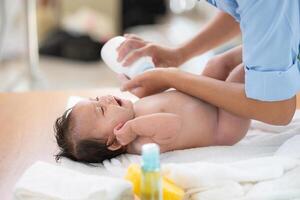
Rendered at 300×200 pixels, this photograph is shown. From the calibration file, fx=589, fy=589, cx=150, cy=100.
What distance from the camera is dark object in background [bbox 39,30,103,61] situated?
3639 millimetres

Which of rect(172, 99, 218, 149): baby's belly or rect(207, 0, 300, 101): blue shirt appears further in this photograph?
rect(172, 99, 218, 149): baby's belly

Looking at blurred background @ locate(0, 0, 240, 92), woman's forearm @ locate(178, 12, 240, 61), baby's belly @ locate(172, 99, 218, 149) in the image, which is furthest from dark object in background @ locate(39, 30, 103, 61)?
baby's belly @ locate(172, 99, 218, 149)

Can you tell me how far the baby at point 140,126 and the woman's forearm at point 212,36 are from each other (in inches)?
9.2

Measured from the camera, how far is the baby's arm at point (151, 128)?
4.12 ft

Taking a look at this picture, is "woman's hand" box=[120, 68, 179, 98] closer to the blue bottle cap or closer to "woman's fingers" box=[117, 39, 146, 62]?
"woman's fingers" box=[117, 39, 146, 62]

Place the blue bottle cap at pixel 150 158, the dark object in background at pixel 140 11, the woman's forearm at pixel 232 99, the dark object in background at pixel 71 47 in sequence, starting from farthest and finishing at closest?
the dark object in background at pixel 140 11, the dark object in background at pixel 71 47, the woman's forearm at pixel 232 99, the blue bottle cap at pixel 150 158

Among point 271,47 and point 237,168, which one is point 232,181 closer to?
point 237,168

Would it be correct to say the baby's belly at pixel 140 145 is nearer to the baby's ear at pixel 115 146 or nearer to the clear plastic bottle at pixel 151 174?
the baby's ear at pixel 115 146

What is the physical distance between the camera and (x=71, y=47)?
367 centimetres

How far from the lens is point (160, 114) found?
1266mm

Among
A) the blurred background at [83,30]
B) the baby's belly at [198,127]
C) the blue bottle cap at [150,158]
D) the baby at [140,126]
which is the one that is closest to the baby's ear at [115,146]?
the baby at [140,126]

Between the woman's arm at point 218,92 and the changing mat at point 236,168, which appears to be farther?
the woman's arm at point 218,92

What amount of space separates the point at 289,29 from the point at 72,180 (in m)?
0.50

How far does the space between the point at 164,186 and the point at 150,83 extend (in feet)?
1.23
